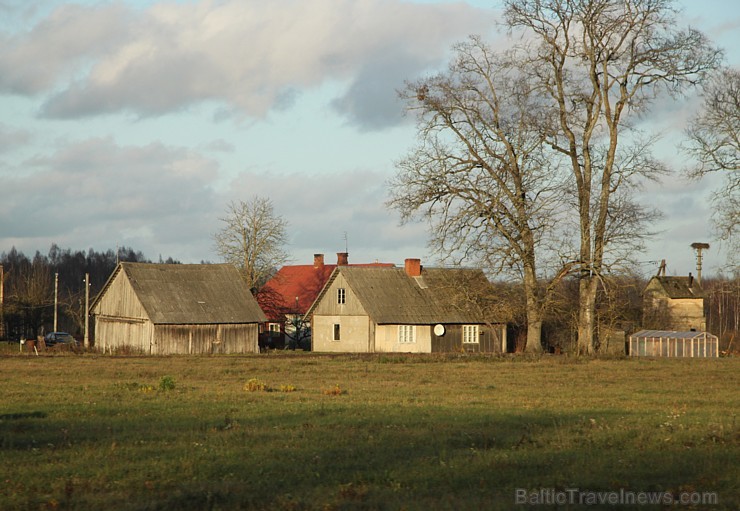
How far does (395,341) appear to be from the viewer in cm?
5650

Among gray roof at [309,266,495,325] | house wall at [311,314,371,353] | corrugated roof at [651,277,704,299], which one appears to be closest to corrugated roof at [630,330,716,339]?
gray roof at [309,266,495,325]

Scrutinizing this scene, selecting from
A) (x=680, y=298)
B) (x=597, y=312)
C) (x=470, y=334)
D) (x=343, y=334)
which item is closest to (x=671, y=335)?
(x=597, y=312)

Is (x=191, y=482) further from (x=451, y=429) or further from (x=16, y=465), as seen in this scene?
(x=451, y=429)

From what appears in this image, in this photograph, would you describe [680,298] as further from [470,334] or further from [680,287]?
[470,334]

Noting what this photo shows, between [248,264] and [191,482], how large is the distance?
62.8 m

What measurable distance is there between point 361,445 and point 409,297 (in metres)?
43.9

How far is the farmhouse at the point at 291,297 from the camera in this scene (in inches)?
2785

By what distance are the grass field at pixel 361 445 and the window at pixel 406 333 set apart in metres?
29.3

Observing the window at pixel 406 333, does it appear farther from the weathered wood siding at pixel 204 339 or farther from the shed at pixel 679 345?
the shed at pixel 679 345

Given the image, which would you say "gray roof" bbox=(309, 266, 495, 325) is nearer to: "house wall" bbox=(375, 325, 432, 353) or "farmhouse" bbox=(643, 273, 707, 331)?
"house wall" bbox=(375, 325, 432, 353)

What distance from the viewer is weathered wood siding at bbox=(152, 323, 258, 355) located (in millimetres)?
53125

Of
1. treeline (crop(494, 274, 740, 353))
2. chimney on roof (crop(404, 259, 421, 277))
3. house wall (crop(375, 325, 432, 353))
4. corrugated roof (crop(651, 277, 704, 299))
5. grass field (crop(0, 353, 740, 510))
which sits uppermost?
chimney on roof (crop(404, 259, 421, 277))

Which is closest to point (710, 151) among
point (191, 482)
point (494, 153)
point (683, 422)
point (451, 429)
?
point (494, 153)

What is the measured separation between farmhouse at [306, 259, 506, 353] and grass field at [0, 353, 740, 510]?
29.2m
